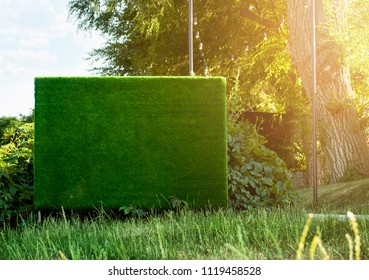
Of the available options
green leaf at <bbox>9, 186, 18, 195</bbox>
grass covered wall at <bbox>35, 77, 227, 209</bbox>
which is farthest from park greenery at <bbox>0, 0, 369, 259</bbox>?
grass covered wall at <bbox>35, 77, 227, 209</bbox>

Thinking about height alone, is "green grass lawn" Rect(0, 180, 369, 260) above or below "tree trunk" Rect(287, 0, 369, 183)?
below

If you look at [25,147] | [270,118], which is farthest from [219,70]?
[25,147]

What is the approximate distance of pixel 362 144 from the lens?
463 inches

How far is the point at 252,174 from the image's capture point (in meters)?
7.26

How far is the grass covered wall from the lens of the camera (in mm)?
6457

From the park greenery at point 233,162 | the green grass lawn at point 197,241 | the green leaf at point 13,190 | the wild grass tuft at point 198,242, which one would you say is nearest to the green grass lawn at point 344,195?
the park greenery at point 233,162

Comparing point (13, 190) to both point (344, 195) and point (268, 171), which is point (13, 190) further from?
point (344, 195)

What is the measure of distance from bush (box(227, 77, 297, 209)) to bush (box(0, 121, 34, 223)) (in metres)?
2.57

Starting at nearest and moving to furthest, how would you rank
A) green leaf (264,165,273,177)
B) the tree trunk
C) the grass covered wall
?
the grass covered wall < green leaf (264,165,273,177) < the tree trunk

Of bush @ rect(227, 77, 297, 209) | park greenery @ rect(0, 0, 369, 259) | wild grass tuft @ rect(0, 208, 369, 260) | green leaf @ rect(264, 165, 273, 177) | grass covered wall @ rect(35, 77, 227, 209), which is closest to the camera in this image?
wild grass tuft @ rect(0, 208, 369, 260)

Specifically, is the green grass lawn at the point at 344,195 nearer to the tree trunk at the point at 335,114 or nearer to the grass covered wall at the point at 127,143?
the tree trunk at the point at 335,114

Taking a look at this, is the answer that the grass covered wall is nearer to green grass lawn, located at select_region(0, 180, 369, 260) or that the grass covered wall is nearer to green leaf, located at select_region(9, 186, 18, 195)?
green leaf, located at select_region(9, 186, 18, 195)

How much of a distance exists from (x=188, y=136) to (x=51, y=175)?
1.71m
